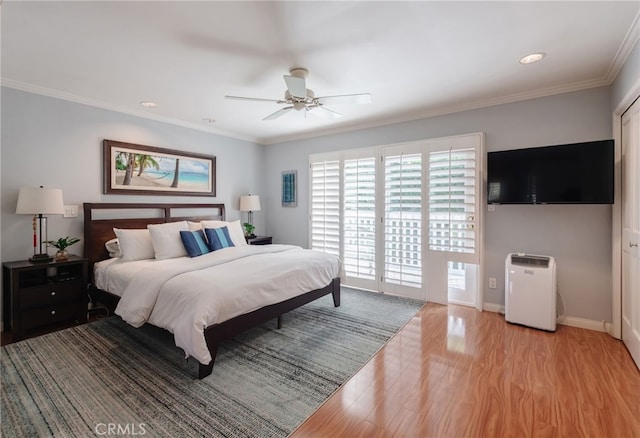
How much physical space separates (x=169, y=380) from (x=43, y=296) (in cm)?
187

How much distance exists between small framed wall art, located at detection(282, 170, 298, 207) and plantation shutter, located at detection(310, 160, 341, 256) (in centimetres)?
41

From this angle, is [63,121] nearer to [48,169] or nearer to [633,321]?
[48,169]

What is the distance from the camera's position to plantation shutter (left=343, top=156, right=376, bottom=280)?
14.8 feet

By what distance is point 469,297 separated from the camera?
3902mm

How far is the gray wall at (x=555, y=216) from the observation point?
10.1 feet

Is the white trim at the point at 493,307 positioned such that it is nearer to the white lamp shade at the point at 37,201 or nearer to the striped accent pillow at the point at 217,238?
the striped accent pillow at the point at 217,238

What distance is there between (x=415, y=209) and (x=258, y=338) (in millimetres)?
2595

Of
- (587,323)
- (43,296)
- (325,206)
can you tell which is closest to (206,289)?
(43,296)

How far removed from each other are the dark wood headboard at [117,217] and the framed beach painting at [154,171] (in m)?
0.20

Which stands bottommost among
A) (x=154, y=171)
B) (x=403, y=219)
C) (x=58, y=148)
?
(x=403, y=219)

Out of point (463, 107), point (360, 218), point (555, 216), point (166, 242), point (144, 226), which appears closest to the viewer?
point (555, 216)

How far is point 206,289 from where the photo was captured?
7.74 feet

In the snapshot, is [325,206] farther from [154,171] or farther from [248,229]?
[154,171]

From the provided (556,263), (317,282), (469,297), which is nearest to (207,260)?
(317,282)
